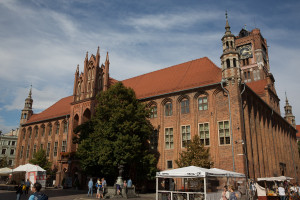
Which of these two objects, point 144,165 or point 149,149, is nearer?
point 144,165

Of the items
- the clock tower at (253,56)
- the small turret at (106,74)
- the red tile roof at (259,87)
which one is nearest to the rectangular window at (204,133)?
the small turret at (106,74)

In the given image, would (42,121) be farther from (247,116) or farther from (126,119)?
(247,116)

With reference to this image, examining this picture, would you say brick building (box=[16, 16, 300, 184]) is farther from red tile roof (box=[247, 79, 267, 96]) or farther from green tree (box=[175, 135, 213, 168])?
green tree (box=[175, 135, 213, 168])

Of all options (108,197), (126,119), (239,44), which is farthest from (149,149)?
(239,44)

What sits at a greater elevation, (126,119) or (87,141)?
(126,119)

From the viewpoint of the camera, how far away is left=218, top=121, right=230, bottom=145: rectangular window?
2577 centimetres

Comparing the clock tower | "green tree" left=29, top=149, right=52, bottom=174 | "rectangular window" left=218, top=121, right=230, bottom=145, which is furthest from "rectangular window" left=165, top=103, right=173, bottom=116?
the clock tower

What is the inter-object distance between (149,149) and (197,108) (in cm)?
788

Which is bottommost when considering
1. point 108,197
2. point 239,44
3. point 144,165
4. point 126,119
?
point 108,197

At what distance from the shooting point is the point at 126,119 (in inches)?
1070

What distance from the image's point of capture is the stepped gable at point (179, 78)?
29.9 m

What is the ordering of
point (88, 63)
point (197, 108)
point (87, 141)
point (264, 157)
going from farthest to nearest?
point (88, 63) < point (264, 157) < point (197, 108) < point (87, 141)

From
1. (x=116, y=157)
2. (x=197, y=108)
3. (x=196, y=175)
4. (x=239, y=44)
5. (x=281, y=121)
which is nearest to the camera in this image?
(x=196, y=175)

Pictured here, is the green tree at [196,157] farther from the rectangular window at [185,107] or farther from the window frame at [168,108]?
the window frame at [168,108]
